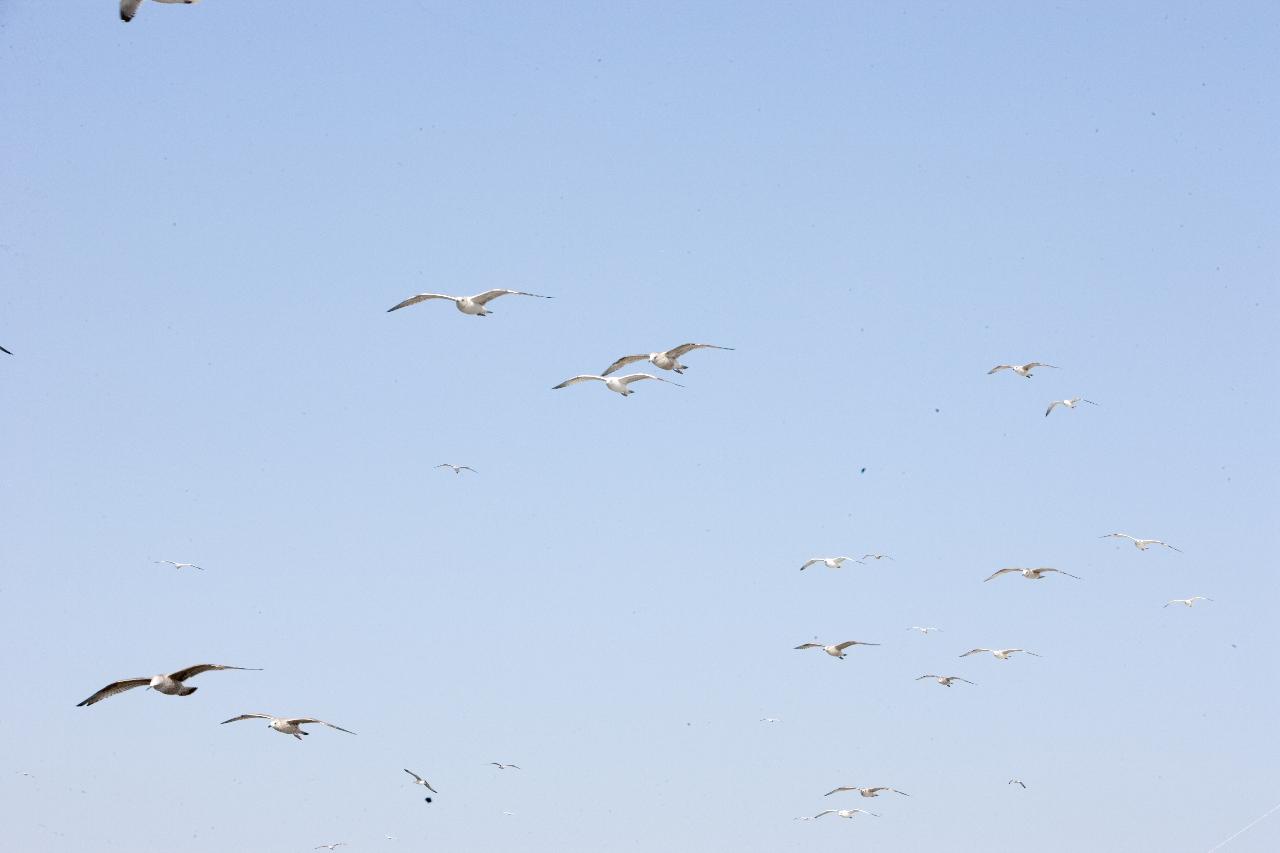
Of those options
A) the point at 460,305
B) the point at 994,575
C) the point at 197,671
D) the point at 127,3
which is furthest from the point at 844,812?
the point at 127,3

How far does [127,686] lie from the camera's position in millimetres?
48688

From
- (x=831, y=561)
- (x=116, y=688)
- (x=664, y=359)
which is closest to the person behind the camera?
(x=116, y=688)

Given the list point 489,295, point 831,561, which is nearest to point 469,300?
point 489,295

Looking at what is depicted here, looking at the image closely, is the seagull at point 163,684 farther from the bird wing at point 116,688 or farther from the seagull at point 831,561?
the seagull at point 831,561

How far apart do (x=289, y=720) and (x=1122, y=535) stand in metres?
46.3

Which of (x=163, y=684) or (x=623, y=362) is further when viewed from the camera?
(x=623, y=362)

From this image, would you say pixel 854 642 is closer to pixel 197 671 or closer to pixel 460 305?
pixel 460 305

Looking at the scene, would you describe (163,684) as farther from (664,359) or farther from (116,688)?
(664,359)

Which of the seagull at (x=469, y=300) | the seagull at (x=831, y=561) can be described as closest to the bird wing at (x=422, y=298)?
the seagull at (x=469, y=300)

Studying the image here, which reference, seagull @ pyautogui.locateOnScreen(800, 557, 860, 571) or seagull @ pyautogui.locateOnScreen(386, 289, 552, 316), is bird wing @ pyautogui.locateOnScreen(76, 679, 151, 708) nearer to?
seagull @ pyautogui.locateOnScreen(386, 289, 552, 316)

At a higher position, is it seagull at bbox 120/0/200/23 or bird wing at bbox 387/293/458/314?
seagull at bbox 120/0/200/23

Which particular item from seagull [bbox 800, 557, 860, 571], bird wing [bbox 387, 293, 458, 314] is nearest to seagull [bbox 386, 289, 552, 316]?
bird wing [bbox 387, 293, 458, 314]

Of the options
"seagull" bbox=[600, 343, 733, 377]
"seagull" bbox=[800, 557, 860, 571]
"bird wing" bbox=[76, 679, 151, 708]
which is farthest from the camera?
"seagull" bbox=[800, 557, 860, 571]

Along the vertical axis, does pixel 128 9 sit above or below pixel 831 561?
above
